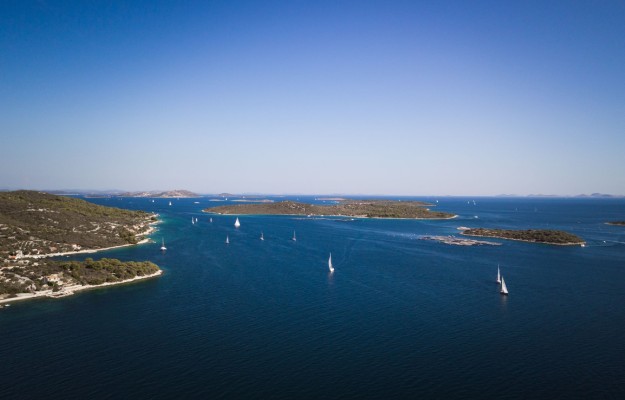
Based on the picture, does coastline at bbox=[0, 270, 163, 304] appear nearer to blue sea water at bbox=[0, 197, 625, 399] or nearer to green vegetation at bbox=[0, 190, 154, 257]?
blue sea water at bbox=[0, 197, 625, 399]

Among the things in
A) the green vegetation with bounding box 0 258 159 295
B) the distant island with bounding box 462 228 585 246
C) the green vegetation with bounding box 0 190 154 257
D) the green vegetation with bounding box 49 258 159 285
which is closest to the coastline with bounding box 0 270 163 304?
the green vegetation with bounding box 0 258 159 295

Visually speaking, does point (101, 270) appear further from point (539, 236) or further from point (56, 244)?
point (539, 236)

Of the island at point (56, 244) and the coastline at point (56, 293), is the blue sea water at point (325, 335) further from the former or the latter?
the island at point (56, 244)

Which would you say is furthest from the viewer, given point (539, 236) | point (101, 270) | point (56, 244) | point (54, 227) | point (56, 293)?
point (539, 236)

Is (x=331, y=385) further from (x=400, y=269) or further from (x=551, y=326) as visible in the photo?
(x=400, y=269)

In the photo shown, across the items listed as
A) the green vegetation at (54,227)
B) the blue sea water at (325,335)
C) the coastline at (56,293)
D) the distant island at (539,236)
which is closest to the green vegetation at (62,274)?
the coastline at (56,293)

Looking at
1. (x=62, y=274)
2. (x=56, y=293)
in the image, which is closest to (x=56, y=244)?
(x=62, y=274)
